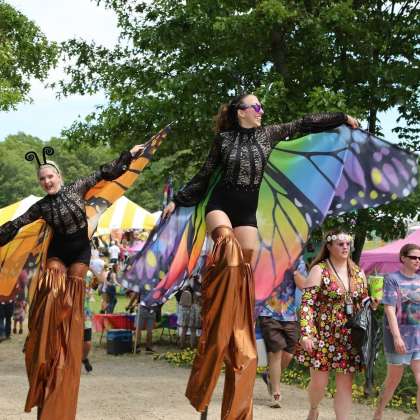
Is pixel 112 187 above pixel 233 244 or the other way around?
above

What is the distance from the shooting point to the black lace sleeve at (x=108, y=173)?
5.70 metres

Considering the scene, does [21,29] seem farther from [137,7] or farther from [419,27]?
[419,27]

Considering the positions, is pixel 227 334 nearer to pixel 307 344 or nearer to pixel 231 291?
pixel 231 291

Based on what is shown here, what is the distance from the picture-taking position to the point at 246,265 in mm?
4703

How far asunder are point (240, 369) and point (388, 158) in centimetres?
208

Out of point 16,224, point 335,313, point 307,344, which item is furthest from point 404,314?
point 16,224

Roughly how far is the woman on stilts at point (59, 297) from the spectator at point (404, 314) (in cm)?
254

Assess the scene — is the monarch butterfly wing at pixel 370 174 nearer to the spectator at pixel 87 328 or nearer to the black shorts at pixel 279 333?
the black shorts at pixel 279 333

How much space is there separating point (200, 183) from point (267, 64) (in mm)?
6007

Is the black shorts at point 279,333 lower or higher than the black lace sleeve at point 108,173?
lower

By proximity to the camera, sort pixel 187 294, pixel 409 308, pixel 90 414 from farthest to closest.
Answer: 1. pixel 187 294
2. pixel 90 414
3. pixel 409 308

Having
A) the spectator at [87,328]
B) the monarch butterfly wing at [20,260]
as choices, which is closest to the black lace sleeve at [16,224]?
the monarch butterfly wing at [20,260]

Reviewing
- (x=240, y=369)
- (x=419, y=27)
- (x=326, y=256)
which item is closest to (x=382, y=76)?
(x=419, y=27)

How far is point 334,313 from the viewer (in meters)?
5.44
